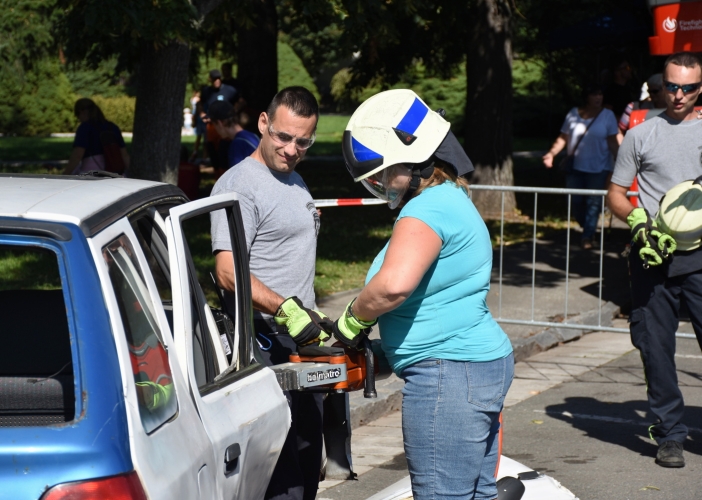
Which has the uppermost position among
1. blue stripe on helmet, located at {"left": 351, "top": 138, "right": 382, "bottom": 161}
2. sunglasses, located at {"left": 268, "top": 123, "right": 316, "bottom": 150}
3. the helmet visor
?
blue stripe on helmet, located at {"left": 351, "top": 138, "right": 382, "bottom": 161}

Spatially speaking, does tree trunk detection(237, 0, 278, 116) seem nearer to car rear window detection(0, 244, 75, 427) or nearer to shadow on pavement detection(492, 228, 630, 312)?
shadow on pavement detection(492, 228, 630, 312)

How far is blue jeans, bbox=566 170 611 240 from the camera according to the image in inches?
471

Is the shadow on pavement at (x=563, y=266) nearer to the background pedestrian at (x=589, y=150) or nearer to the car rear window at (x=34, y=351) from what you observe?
the background pedestrian at (x=589, y=150)

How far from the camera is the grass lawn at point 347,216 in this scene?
1082cm

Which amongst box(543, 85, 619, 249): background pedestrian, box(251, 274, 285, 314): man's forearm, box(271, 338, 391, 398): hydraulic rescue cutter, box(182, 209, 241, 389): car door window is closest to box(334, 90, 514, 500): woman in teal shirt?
box(271, 338, 391, 398): hydraulic rescue cutter

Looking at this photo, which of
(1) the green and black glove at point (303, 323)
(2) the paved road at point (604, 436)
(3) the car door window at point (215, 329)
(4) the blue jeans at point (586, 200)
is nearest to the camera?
(3) the car door window at point (215, 329)

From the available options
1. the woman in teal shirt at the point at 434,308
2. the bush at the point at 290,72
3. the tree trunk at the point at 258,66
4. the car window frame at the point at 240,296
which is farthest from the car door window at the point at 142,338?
the bush at the point at 290,72

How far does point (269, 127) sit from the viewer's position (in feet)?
13.6

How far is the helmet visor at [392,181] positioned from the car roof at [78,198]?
0.68 m

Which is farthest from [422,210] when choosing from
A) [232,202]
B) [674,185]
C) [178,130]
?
[178,130]

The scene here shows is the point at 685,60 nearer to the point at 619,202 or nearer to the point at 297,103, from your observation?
the point at 619,202

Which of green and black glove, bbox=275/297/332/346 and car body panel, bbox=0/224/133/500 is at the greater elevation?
car body panel, bbox=0/224/133/500

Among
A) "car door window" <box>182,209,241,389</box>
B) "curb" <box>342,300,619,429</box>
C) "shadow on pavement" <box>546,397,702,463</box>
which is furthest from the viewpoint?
"curb" <box>342,300,619,429</box>

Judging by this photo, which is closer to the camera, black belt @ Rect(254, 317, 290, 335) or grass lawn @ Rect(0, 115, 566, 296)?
black belt @ Rect(254, 317, 290, 335)
